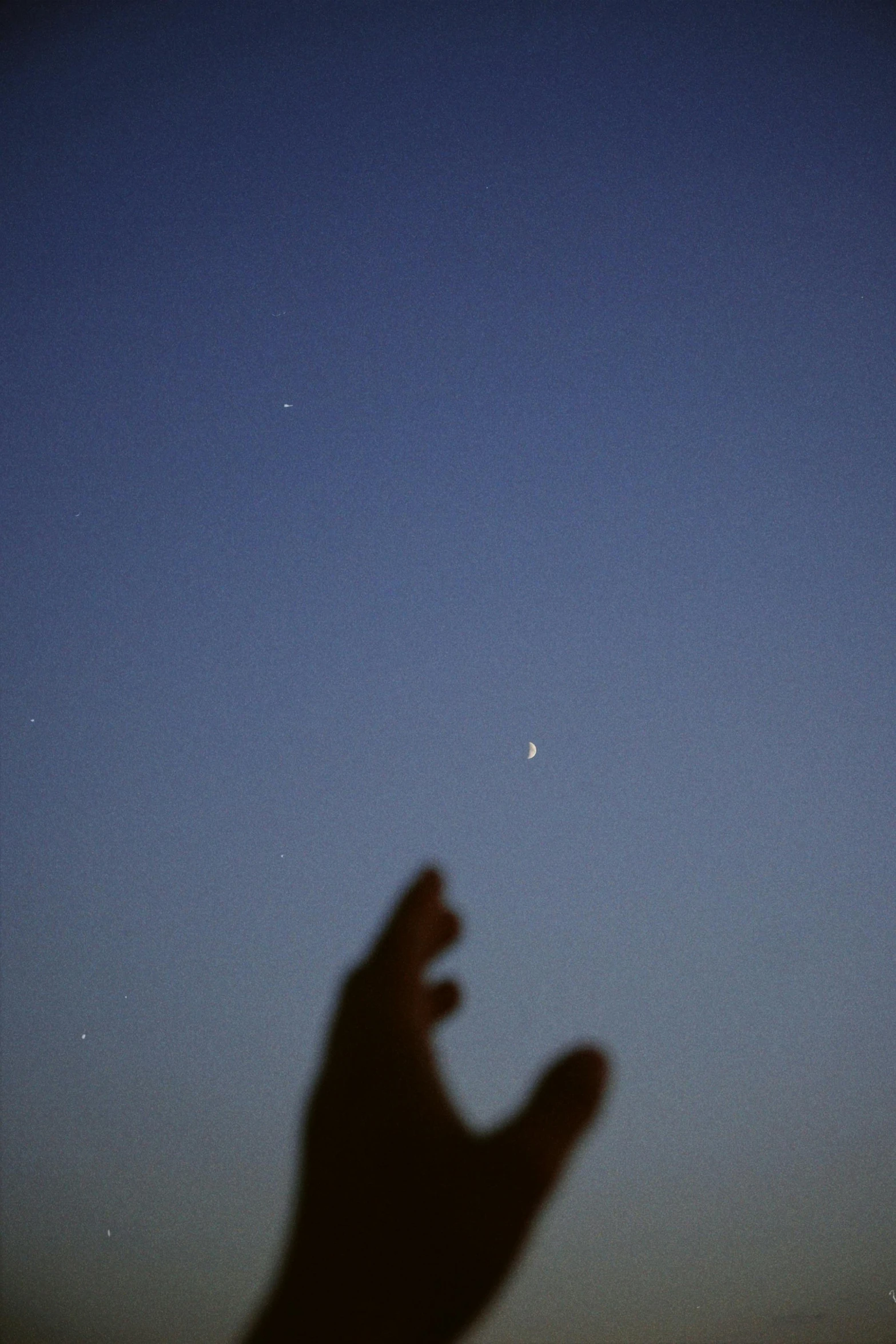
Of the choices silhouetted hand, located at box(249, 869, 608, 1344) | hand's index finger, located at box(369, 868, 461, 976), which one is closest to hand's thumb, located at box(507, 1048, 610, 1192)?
silhouetted hand, located at box(249, 869, 608, 1344)

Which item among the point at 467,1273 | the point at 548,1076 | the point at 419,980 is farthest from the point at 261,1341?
the point at 419,980

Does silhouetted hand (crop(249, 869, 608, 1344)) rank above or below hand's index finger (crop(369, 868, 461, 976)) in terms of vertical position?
below

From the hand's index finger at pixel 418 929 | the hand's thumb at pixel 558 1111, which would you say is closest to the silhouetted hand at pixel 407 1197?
the hand's thumb at pixel 558 1111

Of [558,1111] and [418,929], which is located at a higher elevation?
[418,929]

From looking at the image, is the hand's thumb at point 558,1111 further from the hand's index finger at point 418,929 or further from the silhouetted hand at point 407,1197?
the hand's index finger at point 418,929

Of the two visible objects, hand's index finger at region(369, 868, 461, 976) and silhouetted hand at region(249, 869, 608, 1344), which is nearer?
silhouetted hand at region(249, 869, 608, 1344)

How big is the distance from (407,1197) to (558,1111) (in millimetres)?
268

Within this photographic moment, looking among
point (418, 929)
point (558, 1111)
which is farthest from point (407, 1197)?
point (418, 929)

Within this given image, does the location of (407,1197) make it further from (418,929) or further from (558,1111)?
(418,929)

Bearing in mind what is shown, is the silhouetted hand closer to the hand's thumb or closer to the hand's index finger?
the hand's thumb

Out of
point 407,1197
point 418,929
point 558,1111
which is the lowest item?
point 407,1197

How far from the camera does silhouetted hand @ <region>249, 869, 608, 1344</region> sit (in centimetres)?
110

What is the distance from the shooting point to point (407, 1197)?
3.99 ft

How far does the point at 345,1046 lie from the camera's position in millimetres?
1497
